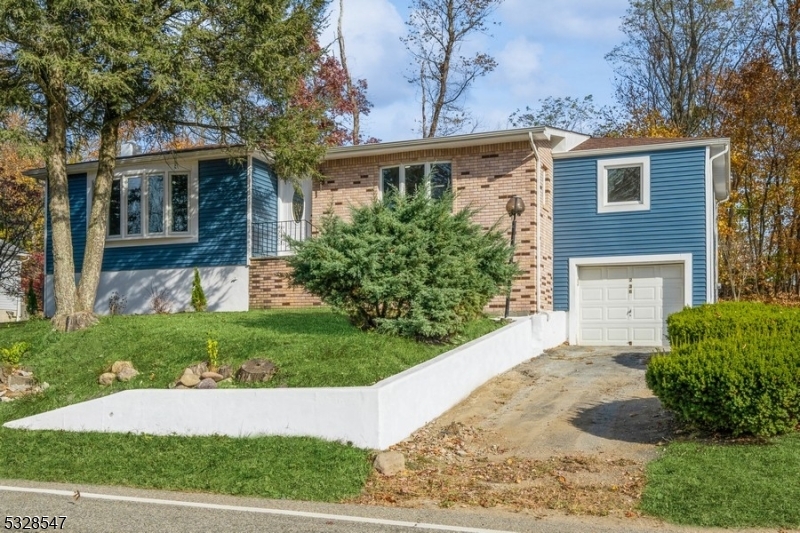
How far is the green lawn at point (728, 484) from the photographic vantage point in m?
6.72

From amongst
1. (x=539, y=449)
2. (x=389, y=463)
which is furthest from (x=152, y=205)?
(x=539, y=449)

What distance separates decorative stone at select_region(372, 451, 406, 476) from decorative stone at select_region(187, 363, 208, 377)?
357 centimetres

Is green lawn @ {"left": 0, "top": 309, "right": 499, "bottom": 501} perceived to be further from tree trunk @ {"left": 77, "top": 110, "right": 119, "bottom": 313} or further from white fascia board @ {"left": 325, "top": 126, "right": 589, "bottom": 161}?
white fascia board @ {"left": 325, "top": 126, "right": 589, "bottom": 161}

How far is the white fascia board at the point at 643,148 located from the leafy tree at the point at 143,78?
6.11 meters

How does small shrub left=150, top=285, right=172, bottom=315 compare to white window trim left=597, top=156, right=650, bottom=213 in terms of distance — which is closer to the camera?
white window trim left=597, top=156, right=650, bottom=213

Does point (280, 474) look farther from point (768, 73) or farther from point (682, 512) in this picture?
point (768, 73)

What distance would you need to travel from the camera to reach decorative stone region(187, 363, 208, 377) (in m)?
11.2

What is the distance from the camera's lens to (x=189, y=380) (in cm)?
1088

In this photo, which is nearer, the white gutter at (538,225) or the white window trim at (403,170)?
the white gutter at (538,225)

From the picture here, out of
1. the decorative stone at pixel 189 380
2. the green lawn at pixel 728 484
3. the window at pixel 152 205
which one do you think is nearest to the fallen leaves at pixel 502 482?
the green lawn at pixel 728 484

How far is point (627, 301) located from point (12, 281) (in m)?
25.3

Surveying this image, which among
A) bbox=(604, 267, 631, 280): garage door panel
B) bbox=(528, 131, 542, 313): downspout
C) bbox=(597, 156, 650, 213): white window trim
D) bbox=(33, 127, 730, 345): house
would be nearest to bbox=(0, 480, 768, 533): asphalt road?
bbox=(33, 127, 730, 345): house

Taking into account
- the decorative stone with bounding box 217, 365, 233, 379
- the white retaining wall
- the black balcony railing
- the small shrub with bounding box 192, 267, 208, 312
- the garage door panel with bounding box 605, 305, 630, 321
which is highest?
the black balcony railing

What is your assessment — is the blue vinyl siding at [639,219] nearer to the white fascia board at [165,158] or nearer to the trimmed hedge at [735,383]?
the white fascia board at [165,158]
